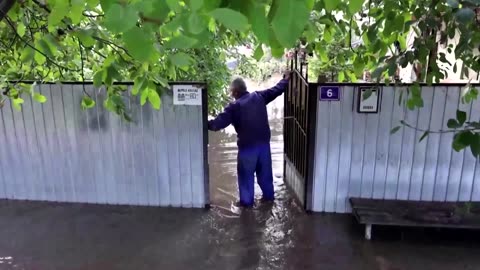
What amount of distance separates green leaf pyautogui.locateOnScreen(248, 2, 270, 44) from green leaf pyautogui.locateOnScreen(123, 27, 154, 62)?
259 millimetres

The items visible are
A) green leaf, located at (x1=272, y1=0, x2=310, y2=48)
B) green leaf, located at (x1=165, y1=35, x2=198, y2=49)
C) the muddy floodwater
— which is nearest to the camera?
green leaf, located at (x1=272, y1=0, x2=310, y2=48)

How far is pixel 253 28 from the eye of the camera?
0.98 metres

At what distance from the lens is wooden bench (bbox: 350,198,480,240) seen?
162 inches

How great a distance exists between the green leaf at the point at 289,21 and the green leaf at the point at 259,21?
67mm

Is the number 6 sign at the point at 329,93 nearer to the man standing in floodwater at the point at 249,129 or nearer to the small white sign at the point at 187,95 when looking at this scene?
the man standing in floodwater at the point at 249,129

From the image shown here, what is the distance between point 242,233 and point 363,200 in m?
1.44

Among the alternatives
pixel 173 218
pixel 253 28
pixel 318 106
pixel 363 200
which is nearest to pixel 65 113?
pixel 173 218

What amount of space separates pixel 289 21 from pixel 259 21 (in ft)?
0.35

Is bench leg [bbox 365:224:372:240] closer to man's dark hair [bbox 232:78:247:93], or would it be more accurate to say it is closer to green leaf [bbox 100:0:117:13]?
man's dark hair [bbox 232:78:247:93]

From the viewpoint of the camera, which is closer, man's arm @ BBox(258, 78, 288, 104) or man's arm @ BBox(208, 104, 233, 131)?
man's arm @ BBox(208, 104, 233, 131)

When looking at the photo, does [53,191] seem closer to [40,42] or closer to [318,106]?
[318,106]

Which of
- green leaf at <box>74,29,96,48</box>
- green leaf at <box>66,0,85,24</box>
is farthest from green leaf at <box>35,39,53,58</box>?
green leaf at <box>66,0,85,24</box>

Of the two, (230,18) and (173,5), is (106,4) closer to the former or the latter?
(173,5)

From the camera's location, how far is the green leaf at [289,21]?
891 millimetres
